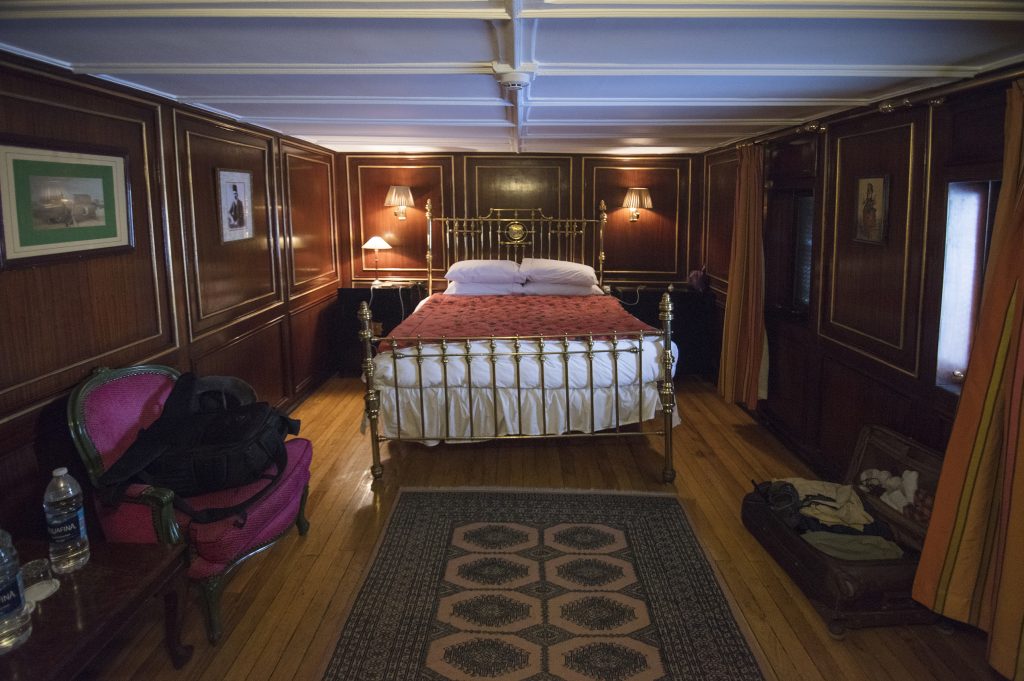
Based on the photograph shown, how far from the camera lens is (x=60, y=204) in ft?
9.36

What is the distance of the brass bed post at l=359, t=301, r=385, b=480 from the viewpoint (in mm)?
4009

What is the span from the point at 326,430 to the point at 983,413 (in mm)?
3944

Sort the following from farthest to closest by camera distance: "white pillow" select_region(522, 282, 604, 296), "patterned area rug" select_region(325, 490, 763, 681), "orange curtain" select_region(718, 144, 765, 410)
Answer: "white pillow" select_region(522, 282, 604, 296) < "orange curtain" select_region(718, 144, 765, 410) < "patterned area rug" select_region(325, 490, 763, 681)

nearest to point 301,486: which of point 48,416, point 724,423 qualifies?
point 48,416

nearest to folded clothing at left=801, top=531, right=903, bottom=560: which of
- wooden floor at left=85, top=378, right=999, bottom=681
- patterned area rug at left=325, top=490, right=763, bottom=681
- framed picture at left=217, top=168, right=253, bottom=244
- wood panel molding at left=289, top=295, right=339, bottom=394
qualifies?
wooden floor at left=85, top=378, right=999, bottom=681

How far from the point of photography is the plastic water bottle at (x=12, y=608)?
1.87m

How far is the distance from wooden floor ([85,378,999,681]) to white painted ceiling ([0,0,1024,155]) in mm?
2048

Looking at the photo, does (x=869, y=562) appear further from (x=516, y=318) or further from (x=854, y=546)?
(x=516, y=318)

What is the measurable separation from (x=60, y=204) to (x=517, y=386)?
7.78 ft

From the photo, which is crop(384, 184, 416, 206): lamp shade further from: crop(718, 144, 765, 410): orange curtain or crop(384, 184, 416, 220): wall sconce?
crop(718, 144, 765, 410): orange curtain

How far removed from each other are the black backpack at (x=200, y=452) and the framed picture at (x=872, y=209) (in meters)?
2.97

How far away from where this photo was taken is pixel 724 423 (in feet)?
17.1

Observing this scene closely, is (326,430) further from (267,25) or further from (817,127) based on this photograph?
(817,127)

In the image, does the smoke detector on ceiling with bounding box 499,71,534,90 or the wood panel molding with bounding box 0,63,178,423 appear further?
the smoke detector on ceiling with bounding box 499,71,534,90
